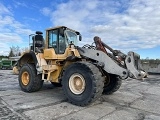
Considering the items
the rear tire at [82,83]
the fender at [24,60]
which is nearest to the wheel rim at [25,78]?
the fender at [24,60]

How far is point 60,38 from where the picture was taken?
7.03 m

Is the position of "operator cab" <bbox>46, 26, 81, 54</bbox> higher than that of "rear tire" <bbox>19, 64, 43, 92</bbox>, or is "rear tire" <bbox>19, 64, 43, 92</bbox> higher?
"operator cab" <bbox>46, 26, 81, 54</bbox>

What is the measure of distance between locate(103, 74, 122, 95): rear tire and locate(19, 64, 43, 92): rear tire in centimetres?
257

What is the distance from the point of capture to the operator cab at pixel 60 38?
6.90m

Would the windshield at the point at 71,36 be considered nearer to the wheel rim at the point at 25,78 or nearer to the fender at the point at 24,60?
the fender at the point at 24,60

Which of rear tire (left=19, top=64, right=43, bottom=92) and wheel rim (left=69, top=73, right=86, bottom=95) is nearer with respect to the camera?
wheel rim (left=69, top=73, right=86, bottom=95)

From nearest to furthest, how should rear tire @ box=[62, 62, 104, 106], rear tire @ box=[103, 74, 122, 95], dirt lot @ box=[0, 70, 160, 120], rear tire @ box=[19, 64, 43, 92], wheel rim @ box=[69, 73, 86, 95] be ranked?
dirt lot @ box=[0, 70, 160, 120]
rear tire @ box=[62, 62, 104, 106]
wheel rim @ box=[69, 73, 86, 95]
rear tire @ box=[103, 74, 122, 95]
rear tire @ box=[19, 64, 43, 92]

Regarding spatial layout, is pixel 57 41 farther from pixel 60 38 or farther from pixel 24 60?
pixel 24 60

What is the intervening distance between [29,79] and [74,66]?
2.52 meters

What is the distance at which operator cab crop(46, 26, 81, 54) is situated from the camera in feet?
22.6

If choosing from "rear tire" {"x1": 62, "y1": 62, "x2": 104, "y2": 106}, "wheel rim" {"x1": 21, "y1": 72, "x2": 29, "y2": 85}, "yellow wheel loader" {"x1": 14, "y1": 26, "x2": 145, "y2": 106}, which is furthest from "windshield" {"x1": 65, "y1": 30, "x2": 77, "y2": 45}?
"wheel rim" {"x1": 21, "y1": 72, "x2": 29, "y2": 85}

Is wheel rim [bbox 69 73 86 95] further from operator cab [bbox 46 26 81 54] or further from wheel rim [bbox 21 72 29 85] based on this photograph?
Answer: wheel rim [bbox 21 72 29 85]

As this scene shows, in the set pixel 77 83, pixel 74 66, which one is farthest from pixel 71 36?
pixel 77 83

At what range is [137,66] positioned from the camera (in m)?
5.97
